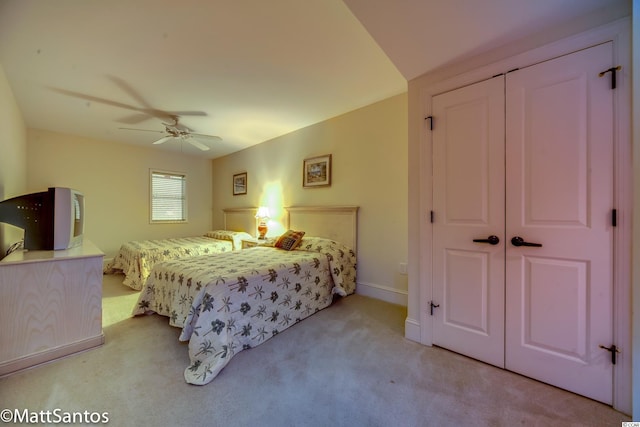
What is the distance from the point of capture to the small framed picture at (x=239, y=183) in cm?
509

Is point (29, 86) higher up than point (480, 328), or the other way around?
point (29, 86)

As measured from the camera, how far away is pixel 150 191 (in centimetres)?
500

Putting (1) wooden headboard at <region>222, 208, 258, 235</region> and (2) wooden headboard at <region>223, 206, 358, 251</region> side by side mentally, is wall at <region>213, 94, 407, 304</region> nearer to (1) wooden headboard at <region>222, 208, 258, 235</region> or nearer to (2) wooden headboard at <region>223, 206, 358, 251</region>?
(2) wooden headboard at <region>223, 206, 358, 251</region>

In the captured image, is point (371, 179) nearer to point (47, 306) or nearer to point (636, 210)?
point (636, 210)

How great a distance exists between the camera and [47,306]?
5.60 feet

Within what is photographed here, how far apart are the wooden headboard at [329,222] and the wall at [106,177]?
A: 126 inches

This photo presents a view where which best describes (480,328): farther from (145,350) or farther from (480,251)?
(145,350)

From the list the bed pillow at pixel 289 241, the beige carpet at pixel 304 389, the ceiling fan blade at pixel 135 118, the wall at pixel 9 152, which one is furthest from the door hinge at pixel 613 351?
the ceiling fan blade at pixel 135 118

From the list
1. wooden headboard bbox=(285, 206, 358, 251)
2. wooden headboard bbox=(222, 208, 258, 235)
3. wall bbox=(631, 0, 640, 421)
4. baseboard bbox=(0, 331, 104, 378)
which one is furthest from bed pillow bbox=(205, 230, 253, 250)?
wall bbox=(631, 0, 640, 421)

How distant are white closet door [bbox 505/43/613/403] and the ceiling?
44 centimetres

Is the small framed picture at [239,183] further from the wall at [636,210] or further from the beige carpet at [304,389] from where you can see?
the wall at [636,210]

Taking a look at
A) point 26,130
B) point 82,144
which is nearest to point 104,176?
point 82,144

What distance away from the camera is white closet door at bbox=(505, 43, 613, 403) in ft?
4.41

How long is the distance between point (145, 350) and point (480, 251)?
2.66 meters
